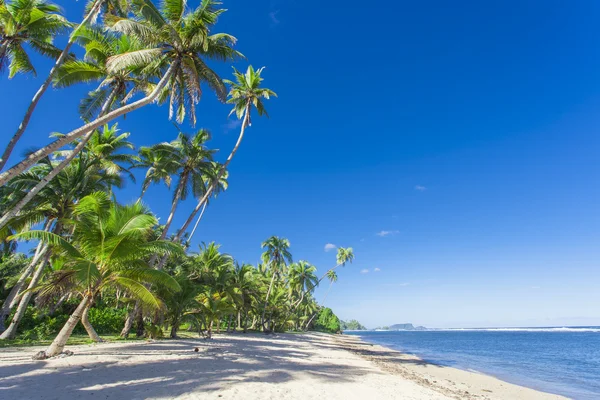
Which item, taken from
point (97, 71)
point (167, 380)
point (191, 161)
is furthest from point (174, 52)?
point (167, 380)

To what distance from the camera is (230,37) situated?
14.8 m

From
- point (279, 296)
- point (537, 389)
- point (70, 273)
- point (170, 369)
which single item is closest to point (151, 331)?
point (70, 273)

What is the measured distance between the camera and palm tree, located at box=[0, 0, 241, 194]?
11.8m

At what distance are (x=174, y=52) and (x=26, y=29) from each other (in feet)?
21.7

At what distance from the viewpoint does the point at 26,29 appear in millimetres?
13562

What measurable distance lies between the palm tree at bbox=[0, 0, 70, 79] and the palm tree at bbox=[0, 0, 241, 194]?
3937mm

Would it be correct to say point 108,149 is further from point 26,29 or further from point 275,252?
point 275,252

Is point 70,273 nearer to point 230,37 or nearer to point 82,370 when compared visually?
point 82,370

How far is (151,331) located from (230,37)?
56.5 feet


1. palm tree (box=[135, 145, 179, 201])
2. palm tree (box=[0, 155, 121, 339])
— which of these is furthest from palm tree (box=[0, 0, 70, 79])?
palm tree (box=[135, 145, 179, 201])

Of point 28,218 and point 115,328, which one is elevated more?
point 28,218

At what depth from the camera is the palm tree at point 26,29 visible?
43.2 ft

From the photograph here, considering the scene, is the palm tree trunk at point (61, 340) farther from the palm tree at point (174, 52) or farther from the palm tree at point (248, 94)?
the palm tree at point (248, 94)

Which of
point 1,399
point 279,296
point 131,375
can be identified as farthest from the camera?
point 279,296
